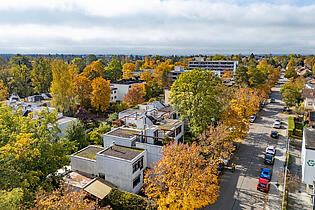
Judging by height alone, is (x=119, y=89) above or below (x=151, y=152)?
above

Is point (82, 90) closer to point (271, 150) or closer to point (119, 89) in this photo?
point (119, 89)

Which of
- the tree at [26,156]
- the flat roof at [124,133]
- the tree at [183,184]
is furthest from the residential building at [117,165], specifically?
the tree at [183,184]

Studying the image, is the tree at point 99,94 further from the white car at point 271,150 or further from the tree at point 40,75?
the white car at point 271,150

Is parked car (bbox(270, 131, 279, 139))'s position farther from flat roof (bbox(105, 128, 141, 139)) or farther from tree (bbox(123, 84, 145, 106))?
tree (bbox(123, 84, 145, 106))

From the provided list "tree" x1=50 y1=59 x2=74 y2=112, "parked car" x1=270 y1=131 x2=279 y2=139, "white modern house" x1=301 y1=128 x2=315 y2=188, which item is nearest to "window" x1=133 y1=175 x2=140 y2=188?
"white modern house" x1=301 y1=128 x2=315 y2=188

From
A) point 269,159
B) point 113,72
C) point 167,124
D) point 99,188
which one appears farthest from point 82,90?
point 269,159
